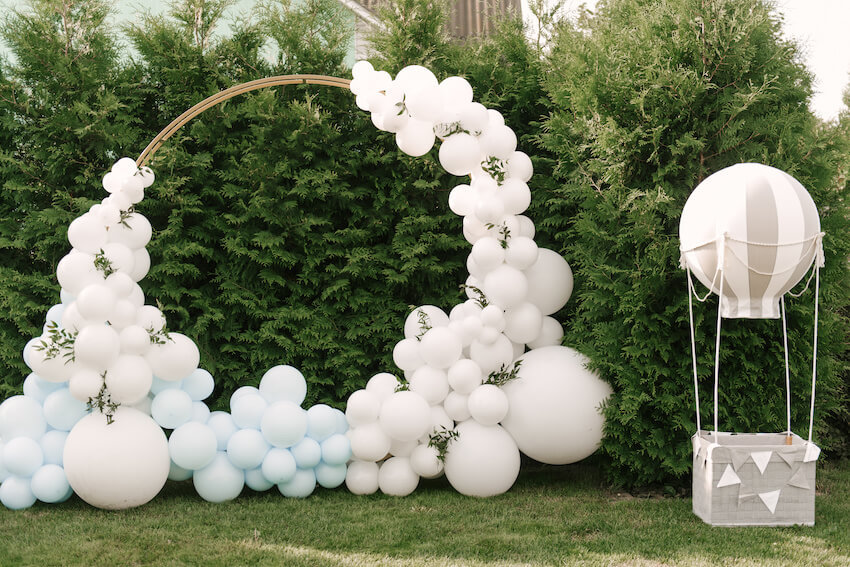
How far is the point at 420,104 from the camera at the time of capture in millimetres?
3943

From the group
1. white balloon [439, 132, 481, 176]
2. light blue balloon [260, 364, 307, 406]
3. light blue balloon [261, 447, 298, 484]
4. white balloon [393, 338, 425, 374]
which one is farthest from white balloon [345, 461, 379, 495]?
white balloon [439, 132, 481, 176]

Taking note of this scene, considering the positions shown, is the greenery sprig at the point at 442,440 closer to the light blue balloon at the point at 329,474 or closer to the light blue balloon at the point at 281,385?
the light blue balloon at the point at 329,474

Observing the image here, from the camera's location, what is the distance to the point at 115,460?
3.68 m

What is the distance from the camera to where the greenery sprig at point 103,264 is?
12.6 ft

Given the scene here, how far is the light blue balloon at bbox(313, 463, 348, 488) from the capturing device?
414 cm

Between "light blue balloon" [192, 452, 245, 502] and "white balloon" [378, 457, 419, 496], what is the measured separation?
2.56 ft

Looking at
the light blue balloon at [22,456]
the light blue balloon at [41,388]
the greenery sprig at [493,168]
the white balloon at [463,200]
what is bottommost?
the light blue balloon at [22,456]

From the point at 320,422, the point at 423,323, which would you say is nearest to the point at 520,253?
the point at 423,323

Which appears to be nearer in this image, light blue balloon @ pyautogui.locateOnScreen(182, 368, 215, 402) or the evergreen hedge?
light blue balloon @ pyautogui.locateOnScreen(182, 368, 215, 402)

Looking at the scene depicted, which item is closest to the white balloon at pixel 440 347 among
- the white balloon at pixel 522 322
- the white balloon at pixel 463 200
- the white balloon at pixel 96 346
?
the white balloon at pixel 522 322

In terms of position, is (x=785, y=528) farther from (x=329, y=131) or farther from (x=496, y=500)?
(x=329, y=131)

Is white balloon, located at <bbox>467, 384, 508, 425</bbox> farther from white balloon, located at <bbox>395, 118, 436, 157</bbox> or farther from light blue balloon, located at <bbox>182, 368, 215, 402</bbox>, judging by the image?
light blue balloon, located at <bbox>182, 368, 215, 402</bbox>

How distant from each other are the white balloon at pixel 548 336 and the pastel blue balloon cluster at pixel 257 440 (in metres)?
1.23

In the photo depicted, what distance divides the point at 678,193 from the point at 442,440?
1846 millimetres
